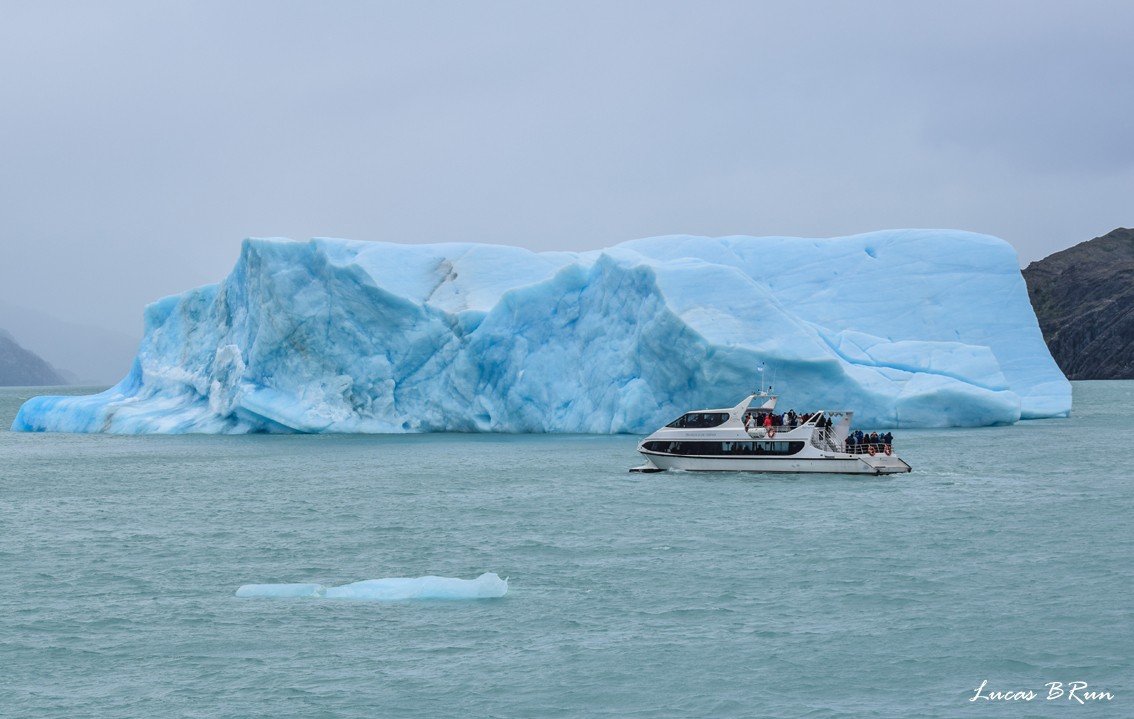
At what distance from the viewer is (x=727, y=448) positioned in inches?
1068

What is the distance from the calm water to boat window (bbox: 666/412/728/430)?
50.7 inches

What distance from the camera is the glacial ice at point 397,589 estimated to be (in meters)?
14.3

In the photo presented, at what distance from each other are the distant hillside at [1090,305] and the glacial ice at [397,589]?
102677 mm

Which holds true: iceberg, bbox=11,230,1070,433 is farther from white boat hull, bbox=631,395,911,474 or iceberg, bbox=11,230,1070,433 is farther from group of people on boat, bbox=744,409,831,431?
white boat hull, bbox=631,395,911,474

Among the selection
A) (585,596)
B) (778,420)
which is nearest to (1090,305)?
(778,420)

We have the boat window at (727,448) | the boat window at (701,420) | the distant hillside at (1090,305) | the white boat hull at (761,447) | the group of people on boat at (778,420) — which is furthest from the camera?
the distant hillside at (1090,305)

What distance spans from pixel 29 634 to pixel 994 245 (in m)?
37.6

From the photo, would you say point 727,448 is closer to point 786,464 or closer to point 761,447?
point 761,447

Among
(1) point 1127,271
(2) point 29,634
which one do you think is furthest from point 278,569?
(1) point 1127,271

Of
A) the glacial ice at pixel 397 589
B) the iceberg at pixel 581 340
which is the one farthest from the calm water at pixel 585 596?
the iceberg at pixel 581 340

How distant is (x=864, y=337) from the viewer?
39625 mm

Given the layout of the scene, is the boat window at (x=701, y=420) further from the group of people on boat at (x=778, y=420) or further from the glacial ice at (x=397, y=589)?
the glacial ice at (x=397, y=589)

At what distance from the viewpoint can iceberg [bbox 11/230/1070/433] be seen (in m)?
34.7

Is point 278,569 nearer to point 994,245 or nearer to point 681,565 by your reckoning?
point 681,565
